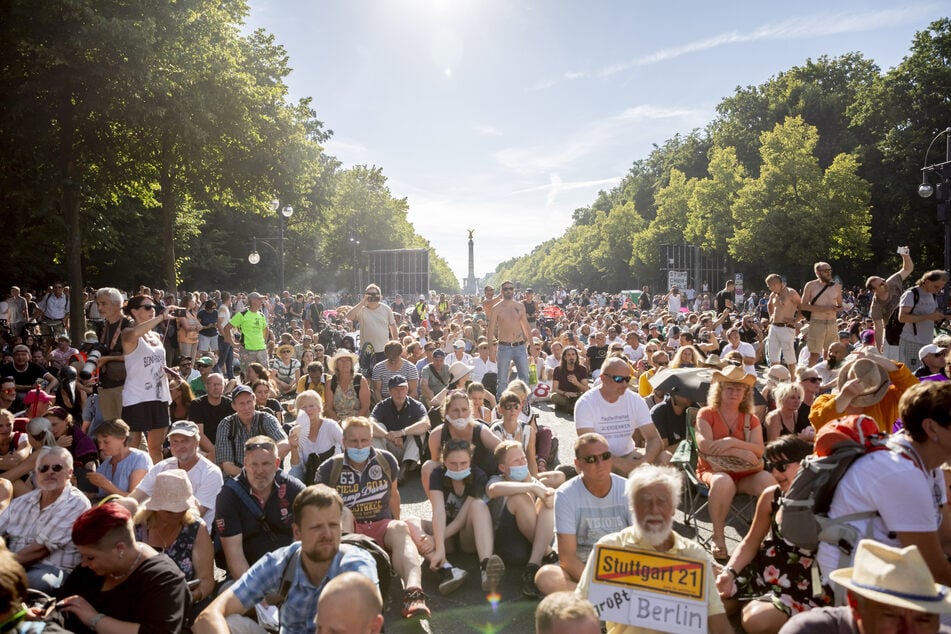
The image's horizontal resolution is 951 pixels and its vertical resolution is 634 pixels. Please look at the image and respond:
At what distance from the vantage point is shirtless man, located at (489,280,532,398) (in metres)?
10.9

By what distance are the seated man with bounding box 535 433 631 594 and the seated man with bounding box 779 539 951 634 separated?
211 centimetres

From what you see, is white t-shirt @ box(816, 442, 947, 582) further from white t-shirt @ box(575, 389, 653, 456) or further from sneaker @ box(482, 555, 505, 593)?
white t-shirt @ box(575, 389, 653, 456)

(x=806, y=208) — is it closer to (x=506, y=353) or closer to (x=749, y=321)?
(x=749, y=321)

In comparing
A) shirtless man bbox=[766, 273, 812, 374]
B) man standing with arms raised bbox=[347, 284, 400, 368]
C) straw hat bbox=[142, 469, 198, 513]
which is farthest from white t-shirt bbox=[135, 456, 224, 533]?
shirtless man bbox=[766, 273, 812, 374]

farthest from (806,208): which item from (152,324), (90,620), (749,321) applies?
(90,620)

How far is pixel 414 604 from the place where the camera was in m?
4.48

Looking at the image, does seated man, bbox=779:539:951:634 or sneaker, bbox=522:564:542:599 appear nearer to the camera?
seated man, bbox=779:539:951:634

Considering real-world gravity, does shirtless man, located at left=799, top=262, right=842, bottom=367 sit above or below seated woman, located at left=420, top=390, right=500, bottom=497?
above

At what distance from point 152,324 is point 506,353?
5.94m

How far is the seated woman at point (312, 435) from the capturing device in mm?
6664

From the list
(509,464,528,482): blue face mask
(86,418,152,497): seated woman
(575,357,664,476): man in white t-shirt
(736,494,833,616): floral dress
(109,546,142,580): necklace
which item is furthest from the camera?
(575,357,664,476): man in white t-shirt

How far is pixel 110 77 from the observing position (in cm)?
1446

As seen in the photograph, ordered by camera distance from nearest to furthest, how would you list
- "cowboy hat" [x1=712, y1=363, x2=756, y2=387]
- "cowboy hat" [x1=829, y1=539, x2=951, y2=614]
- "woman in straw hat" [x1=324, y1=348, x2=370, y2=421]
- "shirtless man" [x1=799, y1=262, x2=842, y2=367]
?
"cowboy hat" [x1=829, y1=539, x2=951, y2=614]
"cowboy hat" [x1=712, y1=363, x2=756, y2=387]
"woman in straw hat" [x1=324, y1=348, x2=370, y2=421]
"shirtless man" [x1=799, y1=262, x2=842, y2=367]

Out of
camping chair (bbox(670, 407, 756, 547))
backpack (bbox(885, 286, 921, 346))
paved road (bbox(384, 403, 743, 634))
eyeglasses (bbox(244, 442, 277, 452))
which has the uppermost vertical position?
backpack (bbox(885, 286, 921, 346))
